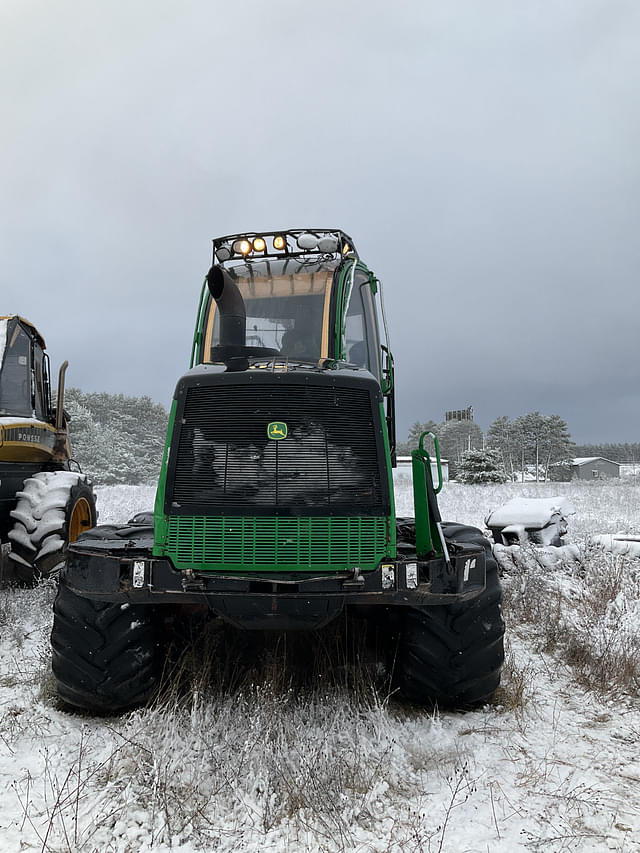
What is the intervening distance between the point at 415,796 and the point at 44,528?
176 inches

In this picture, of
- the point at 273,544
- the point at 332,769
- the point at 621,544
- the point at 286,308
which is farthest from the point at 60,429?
the point at 621,544

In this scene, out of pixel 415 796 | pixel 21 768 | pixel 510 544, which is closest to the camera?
pixel 415 796

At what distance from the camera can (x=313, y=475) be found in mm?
3348

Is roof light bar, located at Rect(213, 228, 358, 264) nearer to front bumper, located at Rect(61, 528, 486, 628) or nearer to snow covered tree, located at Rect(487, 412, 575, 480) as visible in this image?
front bumper, located at Rect(61, 528, 486, 628)

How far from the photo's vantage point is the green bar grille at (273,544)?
3258 mm

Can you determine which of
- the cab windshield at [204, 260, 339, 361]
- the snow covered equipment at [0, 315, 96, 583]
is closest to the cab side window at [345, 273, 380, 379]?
the cab windshield at [204, 260, 339, 361]

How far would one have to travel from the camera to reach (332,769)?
289cm

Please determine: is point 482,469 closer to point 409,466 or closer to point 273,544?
point 409,466

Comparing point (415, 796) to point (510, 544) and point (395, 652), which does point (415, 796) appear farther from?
point (510, 544)

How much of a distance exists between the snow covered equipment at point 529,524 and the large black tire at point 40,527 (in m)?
5.03

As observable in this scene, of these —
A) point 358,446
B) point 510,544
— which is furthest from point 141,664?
point 510,544

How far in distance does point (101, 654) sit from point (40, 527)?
9.34ft

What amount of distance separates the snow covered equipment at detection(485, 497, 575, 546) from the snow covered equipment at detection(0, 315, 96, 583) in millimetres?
5028

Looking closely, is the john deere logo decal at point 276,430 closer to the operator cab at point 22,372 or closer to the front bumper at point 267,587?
the front bumper at point 267,587
